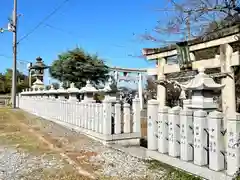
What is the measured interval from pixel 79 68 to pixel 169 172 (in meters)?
17.7

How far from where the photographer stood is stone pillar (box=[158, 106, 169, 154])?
17.2 feet

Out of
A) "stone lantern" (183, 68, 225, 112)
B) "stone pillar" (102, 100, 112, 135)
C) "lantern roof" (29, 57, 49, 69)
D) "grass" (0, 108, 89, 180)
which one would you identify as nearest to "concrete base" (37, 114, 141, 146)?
"stone pillar" (102, 100, 112, 135)

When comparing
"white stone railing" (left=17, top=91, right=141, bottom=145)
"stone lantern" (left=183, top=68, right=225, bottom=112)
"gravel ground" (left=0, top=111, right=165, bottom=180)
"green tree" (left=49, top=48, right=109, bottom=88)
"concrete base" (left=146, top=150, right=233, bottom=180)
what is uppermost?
"green tree" (left=49, top=48, right=109, bottom=88)

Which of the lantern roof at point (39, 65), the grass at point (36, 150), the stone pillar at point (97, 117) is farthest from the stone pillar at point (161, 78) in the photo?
the lantern roof at point (39, 65)

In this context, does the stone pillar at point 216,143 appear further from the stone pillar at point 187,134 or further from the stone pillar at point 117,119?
the stone pillar at point 117,119

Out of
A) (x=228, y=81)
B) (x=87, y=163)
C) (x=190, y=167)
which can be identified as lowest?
(x=87, y=163)

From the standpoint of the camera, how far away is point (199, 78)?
4.93 m

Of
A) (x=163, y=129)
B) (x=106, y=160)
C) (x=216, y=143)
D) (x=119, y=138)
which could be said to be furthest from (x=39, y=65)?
(x=216, y=143)

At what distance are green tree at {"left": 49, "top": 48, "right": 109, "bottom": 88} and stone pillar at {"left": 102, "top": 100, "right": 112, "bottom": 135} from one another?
14177 mm

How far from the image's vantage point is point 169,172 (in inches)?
188

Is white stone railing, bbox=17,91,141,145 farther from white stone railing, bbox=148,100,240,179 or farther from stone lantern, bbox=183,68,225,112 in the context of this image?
stone lantern, bbox=183,68,225,112

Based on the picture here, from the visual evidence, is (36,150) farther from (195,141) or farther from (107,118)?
(195,141)

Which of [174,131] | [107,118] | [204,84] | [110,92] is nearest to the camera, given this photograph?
[204,84]

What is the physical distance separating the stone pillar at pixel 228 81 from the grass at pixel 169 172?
4.00 feet
